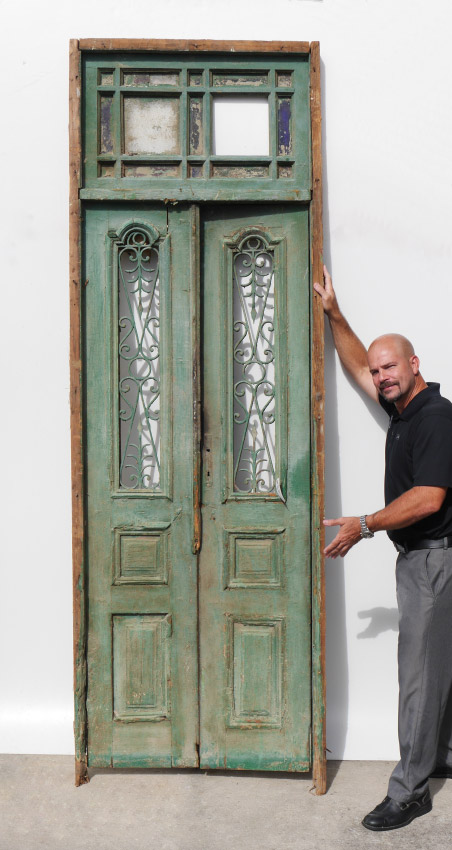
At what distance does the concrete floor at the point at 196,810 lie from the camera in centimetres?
320

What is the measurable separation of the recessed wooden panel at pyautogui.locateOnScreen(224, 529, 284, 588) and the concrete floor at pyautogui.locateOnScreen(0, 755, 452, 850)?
3.02ft

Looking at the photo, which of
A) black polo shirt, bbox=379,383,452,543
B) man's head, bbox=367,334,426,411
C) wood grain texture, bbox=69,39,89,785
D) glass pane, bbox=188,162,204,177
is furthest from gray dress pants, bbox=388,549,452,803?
glass pane, bbox=188,162,204,177

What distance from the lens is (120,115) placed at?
361cm

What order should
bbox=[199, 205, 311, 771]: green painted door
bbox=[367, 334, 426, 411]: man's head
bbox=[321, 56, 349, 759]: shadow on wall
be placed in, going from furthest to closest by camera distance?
bbox=[321, 56, 349, 759]: shadow on wall < bbox=[199, 205, 311, 771]: green painted door < bbox=[367, 334, 426, 411]: man's head

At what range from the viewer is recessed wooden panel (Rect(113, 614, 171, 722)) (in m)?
3.70

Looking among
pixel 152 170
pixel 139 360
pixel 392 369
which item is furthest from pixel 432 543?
pixel 152 170

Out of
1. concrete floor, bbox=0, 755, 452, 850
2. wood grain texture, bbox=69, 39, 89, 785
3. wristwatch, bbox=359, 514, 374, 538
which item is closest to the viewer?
concrete floor, bbox=0, 755, 452, 850

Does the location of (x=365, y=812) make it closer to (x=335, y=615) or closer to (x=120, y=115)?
(x=335, y=615)

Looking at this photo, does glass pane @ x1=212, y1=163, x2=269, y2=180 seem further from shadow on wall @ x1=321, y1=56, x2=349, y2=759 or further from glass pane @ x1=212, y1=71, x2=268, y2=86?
shadow on wall @ x1=321, y1=56, x2=349, y2=759

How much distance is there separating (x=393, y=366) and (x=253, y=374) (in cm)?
67

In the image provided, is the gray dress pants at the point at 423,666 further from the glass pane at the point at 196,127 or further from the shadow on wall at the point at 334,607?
the glass pane at the point at 196,127

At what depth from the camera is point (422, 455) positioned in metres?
3.29

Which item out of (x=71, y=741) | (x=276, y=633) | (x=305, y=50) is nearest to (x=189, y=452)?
(x=276, y=633)

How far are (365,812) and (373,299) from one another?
229cm
